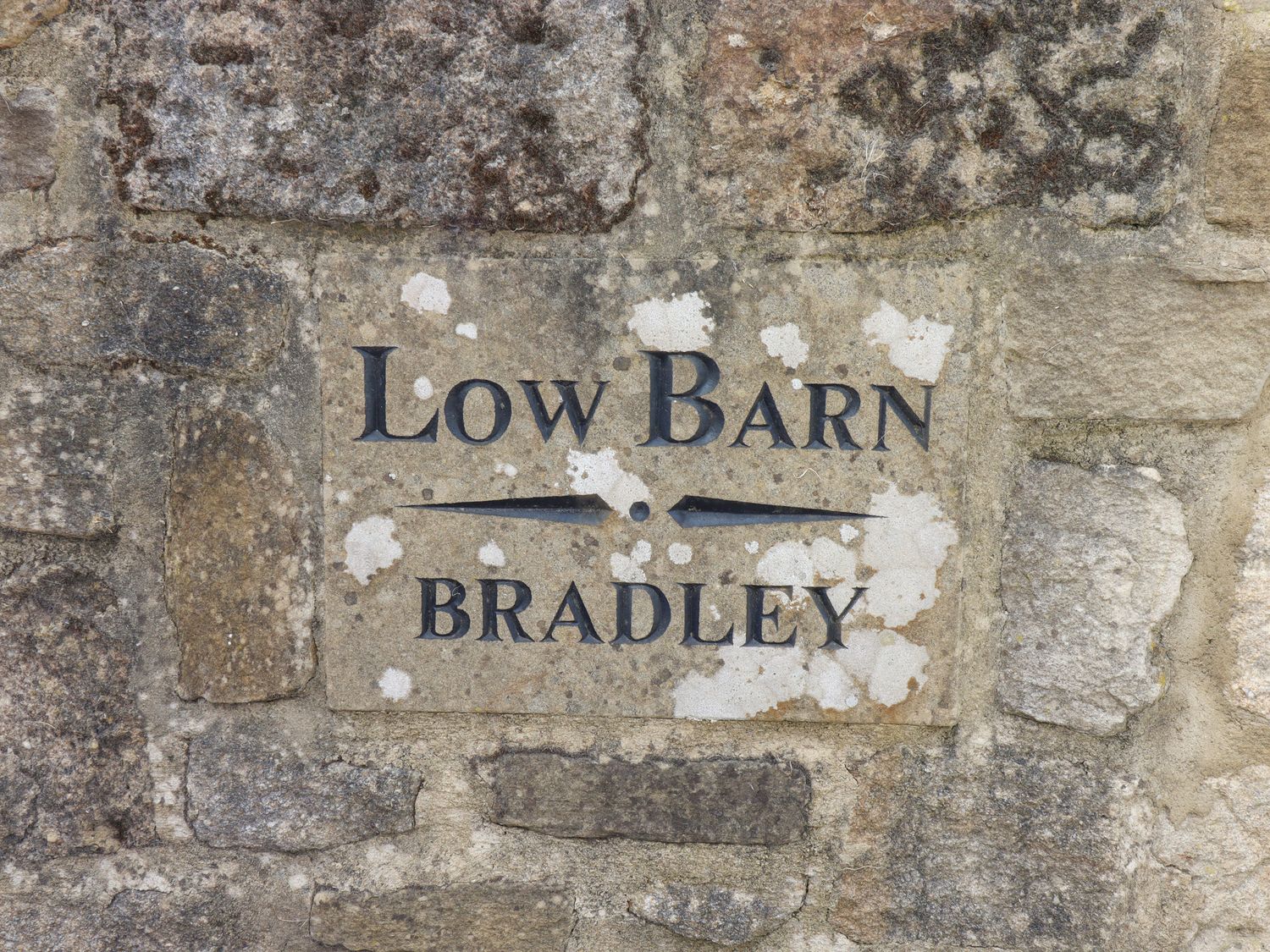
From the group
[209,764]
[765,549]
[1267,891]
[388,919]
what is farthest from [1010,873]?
[209,764]

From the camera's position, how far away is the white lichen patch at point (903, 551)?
1.03 m

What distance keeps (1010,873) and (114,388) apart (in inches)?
45.0

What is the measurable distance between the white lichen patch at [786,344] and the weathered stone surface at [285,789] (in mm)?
641

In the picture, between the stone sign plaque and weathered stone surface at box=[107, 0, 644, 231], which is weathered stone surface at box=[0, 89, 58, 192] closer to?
weathered stone surface at box=[107, 0, 644, 231]

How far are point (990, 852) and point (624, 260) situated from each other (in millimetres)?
780

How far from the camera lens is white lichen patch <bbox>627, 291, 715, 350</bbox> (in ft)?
3.32

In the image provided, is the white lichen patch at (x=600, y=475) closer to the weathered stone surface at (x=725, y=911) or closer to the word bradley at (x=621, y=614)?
the word bradley at (x=621, y=614)

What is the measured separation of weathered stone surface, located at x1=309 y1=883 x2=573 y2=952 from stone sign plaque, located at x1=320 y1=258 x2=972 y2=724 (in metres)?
0.24

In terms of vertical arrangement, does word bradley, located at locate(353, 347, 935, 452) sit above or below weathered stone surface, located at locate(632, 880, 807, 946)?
above

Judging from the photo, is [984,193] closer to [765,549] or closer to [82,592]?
[765,549]

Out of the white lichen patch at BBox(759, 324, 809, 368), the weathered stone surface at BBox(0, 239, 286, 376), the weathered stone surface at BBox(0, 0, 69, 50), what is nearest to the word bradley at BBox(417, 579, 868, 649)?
the white lichen patch at BBox(759, 324, 809, 368)

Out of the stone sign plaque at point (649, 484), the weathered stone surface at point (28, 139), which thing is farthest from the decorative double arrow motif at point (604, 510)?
the weathered stone surface at point (28, 139)

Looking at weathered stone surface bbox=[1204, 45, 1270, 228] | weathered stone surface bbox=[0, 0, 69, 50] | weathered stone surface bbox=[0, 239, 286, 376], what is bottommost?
weathered stone surface bbox=[0, 239, 286, 376]

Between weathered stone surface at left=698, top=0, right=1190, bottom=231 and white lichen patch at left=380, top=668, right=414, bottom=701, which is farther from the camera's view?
white lichen patch at left=380, top=668, right=414, bottom=701
